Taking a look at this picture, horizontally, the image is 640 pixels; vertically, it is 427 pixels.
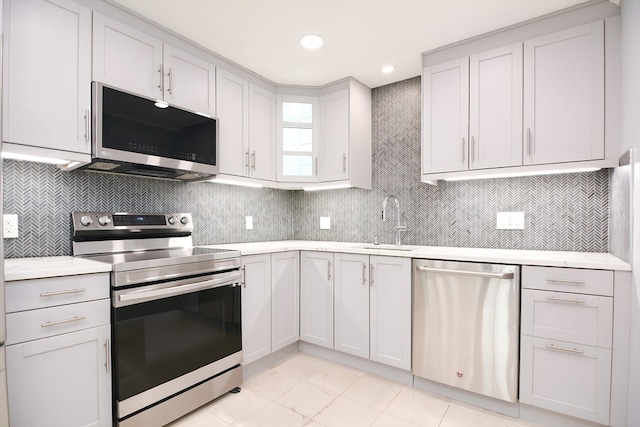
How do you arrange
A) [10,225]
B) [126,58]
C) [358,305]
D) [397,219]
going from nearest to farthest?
1. [10,225]
2. [126,58]
3. [358,305]
4. [397,219]

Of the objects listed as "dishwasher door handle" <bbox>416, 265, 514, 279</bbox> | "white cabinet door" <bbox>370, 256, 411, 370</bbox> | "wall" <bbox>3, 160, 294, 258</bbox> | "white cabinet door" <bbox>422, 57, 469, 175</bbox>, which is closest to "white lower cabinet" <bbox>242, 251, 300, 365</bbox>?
"wall" <bbox>3, 160, 294, 258</bbox>

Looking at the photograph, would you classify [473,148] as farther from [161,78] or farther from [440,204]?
[161,78]

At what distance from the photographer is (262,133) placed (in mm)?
2838

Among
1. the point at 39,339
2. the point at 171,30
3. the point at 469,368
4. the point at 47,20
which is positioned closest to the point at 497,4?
the point at 171,30

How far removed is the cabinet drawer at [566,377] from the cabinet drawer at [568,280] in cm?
29

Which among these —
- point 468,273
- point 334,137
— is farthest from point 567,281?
point 334,137

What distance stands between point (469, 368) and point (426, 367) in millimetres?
275

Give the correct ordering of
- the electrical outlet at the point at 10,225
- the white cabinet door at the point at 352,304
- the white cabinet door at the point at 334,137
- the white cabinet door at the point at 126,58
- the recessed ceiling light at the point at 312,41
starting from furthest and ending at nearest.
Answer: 1. the white cabinet door at the point at 334,137
2. the white cabinet door at the point at 352,304
3. the recessed ceiling light at the point at 312,41
4. the white cabinet door at the point at 126,58
5. the electrical outlet at the point at 10,225

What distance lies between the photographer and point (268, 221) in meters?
3.27

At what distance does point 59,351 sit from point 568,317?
246 cm

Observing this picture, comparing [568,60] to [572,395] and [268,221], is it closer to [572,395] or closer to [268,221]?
[572,395]

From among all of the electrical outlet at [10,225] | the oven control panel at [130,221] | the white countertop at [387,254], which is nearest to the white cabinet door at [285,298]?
the white countertop at [387,254]

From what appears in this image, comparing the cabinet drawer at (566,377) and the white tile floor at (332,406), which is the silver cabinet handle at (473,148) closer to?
the cabinet drawer at (566,377)

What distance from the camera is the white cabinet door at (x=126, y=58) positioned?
181cm
